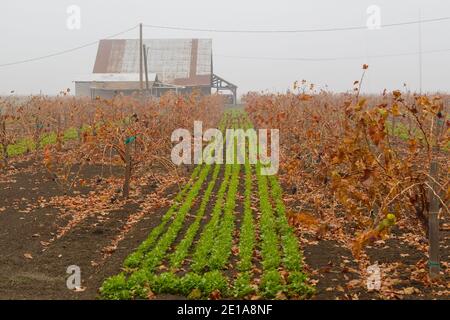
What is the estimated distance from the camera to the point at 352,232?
841cm

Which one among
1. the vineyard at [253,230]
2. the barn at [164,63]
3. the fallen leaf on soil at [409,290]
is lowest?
the fallen leaf on soil at [409,290]

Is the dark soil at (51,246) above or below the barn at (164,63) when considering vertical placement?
below

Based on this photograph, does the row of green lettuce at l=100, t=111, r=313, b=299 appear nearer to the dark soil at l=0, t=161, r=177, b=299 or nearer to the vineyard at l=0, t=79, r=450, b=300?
the vineyard at l=0, t=79, r=450, b=300

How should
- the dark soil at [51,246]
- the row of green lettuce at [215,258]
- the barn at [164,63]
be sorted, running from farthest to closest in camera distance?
the barn at [164,63]
the dark soil at [51,246]
the row of green lettuce at [215,258]

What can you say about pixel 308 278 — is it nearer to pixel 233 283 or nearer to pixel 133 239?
pixel 233 283

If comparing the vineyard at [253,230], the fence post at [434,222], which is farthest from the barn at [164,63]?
the fence post at [434,222]

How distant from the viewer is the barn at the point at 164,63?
4838 centimetres

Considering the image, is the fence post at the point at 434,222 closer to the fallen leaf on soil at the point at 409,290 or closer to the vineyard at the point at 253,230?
the vineyard at the point at 253,230

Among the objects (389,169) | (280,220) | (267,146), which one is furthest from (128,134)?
(267,146)

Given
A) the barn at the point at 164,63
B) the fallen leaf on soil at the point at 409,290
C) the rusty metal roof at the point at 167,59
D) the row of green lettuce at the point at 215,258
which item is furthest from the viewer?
the rusty metal roof at the point at 167,59

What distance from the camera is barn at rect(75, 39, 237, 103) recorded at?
4838cm

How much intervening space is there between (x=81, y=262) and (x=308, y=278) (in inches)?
130

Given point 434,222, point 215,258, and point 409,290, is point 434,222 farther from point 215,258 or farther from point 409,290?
point 215,258

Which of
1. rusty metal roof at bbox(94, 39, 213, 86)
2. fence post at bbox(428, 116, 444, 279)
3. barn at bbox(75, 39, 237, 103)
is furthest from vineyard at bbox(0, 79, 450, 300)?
rusty metal roof at bbox(94, 39, 213, 86)
